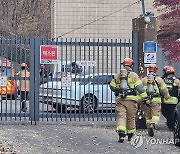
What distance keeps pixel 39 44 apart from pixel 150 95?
3.49m

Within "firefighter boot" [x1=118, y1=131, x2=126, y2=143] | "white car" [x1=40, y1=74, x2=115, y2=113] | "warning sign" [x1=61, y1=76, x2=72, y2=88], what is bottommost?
"firefighter boot" [x1=118, y1=131, x2=126, y2=143]

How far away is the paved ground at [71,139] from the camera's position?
11.8 metres

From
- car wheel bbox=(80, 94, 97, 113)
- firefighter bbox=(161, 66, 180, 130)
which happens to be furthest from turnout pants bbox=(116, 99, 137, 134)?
car wheel bbox=(80, 94, 97, 113)

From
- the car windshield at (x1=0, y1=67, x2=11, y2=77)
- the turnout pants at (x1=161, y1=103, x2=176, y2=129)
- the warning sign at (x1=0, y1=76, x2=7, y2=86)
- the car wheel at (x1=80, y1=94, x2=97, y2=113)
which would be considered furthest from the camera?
the car wheel at (x1=80, y1=94, x2=97, y2=113)

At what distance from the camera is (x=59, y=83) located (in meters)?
15.8

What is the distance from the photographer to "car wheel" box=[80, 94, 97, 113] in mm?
16078

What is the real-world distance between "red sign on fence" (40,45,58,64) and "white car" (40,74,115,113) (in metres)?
0.63

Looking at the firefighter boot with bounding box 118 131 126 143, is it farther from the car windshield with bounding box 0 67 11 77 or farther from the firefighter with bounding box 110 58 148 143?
the car windshield with bounding box 0 67 11 77

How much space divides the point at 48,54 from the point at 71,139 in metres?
3.09

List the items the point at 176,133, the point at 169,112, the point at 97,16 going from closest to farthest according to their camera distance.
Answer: the point at 176,133
the point at 169,112
the point at 97,16

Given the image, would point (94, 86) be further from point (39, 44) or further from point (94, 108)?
point (39, 44)

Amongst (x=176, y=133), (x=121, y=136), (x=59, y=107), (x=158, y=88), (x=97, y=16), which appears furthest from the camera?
(x=97, y=16)

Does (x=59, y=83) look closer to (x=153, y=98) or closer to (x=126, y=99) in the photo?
(x=153, y=98)

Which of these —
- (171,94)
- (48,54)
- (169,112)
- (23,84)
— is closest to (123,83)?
(171,94)
